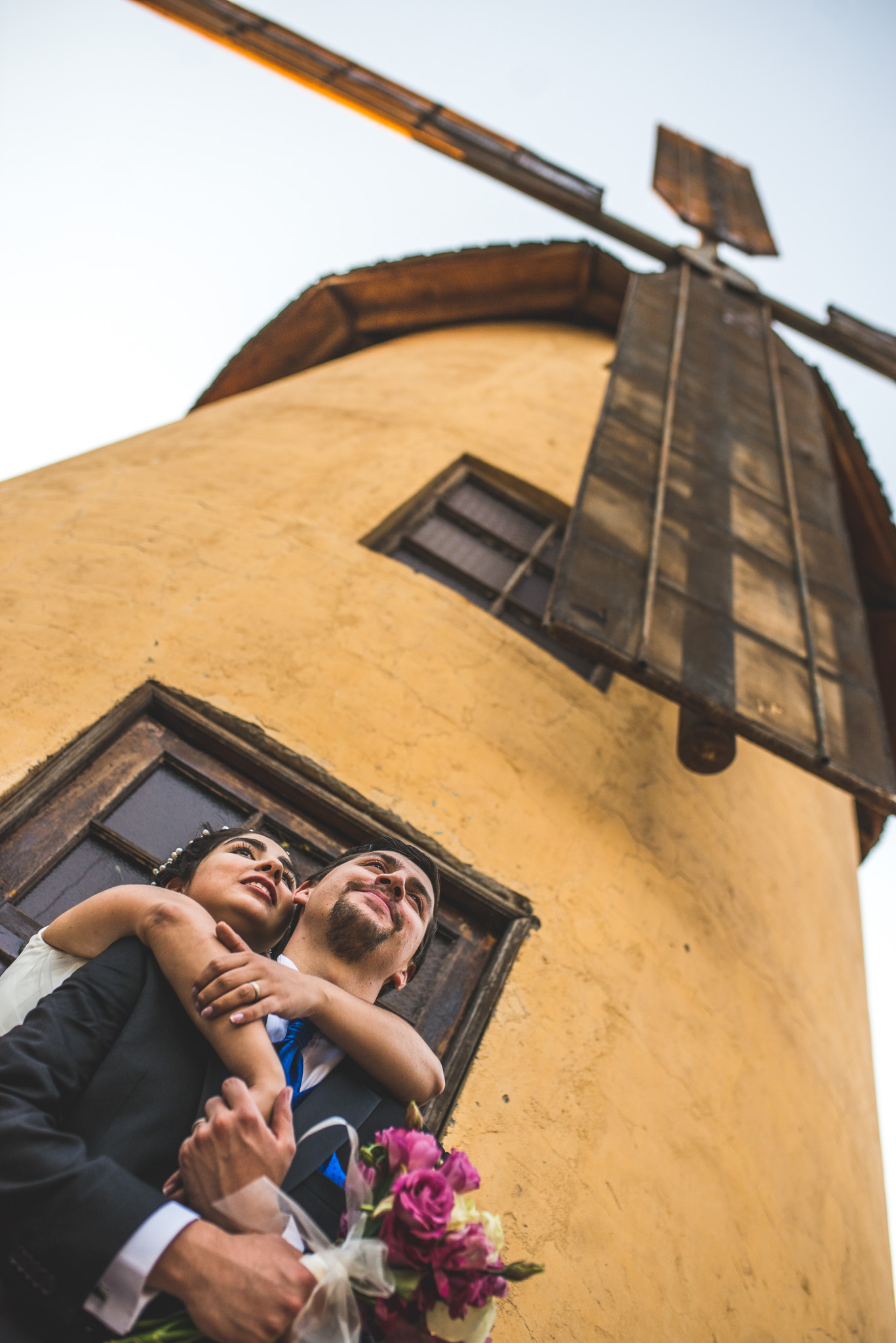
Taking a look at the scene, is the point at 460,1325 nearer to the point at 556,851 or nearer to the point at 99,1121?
the point at 99,1121

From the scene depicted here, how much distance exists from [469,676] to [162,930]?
1.98 metres

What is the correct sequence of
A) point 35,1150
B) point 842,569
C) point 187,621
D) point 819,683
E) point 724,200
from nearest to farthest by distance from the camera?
point 35,1150
point 187,621
point 819,683
point 842,569
point 724,200

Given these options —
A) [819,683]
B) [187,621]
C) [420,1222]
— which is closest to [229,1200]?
[420,1222]

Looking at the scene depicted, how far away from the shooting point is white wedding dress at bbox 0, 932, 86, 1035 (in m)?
1.41

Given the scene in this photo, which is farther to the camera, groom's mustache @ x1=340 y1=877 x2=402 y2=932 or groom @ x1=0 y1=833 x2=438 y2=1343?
groom's mustache @ x1=340 y1=877 x2=402 y2=932

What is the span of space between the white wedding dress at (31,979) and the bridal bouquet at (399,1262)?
0.55 metres

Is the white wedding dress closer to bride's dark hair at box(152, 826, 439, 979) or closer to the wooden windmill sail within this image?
bride's dark hair at box(152, 826, 439, 979)

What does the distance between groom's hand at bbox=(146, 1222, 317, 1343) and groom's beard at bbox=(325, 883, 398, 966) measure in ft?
1.80

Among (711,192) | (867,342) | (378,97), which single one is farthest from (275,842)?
(711,192)

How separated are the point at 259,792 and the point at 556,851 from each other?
1035mm

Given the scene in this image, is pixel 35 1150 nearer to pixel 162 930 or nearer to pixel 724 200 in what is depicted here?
pixel 162 930

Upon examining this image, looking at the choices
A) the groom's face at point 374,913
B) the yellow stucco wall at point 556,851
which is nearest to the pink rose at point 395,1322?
the groom's face at point 374,913

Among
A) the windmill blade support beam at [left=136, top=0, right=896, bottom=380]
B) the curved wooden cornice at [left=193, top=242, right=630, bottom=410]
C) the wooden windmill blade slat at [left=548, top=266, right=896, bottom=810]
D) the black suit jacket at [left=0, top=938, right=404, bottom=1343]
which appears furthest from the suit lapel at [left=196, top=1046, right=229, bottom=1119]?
the windmill blade support beam at [left=136, top=0, right=896, bottom=380]

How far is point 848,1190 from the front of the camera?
9.84 ft
